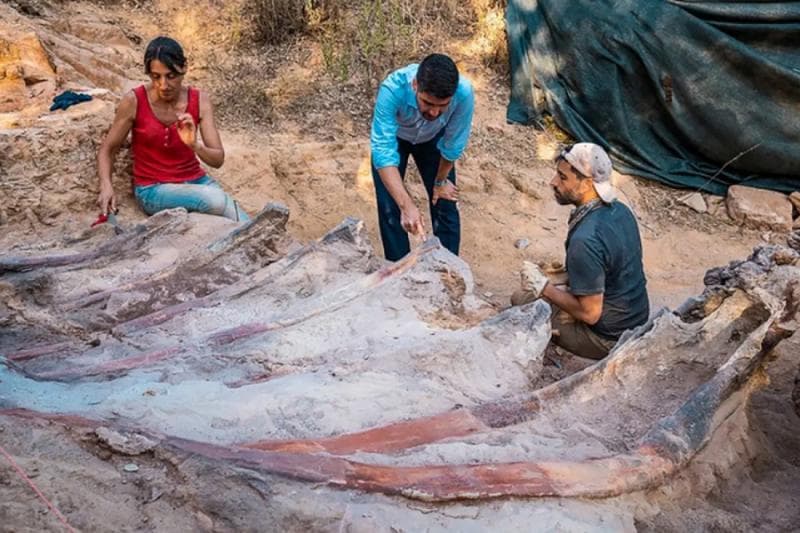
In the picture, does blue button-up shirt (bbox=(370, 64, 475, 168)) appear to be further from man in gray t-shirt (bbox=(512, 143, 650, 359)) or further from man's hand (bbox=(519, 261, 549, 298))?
man's hand (bbox=(519, 261, 549, 298))

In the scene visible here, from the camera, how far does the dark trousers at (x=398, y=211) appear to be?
12.8ft

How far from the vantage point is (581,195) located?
3156 mm

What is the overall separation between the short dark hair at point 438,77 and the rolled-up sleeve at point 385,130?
14.1 inches

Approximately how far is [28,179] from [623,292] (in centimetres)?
278

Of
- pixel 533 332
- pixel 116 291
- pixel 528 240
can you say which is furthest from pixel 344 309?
pixel 528 240

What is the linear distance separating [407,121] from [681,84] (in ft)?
9.26

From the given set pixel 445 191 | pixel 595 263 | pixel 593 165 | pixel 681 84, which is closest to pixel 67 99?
pixel 445 191

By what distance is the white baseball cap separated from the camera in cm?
307

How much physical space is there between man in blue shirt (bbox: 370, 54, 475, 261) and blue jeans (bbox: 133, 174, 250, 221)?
0.81 metres

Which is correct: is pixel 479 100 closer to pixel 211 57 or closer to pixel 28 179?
pixel 211 57

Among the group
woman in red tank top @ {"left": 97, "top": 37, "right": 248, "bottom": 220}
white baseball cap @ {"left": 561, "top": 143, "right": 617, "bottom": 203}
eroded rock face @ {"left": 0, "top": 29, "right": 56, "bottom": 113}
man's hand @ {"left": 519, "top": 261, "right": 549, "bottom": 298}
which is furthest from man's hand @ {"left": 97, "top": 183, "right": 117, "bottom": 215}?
white baseball cap @ {"left": 561, "top": 143, "right": 617, "bottom": 203}

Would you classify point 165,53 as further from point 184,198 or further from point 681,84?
point 681,84

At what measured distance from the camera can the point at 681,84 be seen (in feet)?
18.2

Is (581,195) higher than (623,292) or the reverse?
higher
